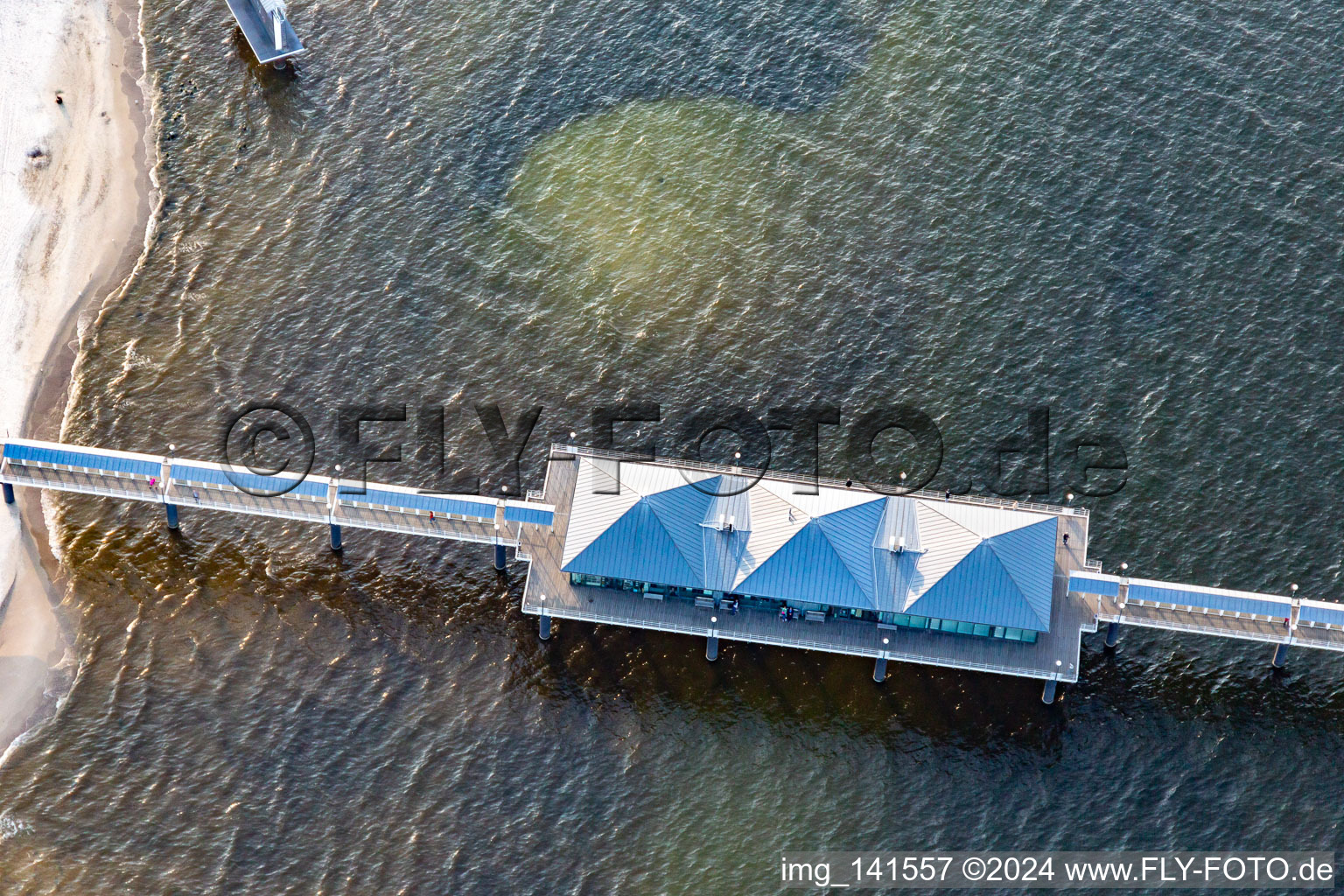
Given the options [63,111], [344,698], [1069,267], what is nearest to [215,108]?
[63,111]

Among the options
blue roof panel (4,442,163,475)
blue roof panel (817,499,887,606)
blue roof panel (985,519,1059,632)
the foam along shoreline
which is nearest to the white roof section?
blue roof panel (817,499,887,606)

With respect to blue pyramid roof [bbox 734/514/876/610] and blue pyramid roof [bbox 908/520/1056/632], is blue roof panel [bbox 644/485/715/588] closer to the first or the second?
blue pyramid roof [bbox 734/514/876/610]

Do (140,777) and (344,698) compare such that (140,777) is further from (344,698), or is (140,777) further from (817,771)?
(817,771)

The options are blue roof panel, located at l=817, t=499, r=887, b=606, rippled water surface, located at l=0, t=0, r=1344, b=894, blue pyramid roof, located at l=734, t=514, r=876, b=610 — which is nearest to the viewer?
rippled water surface, located at l=0, t=0, r=1344, b=894

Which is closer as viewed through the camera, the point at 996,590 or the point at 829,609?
the point at 996,590

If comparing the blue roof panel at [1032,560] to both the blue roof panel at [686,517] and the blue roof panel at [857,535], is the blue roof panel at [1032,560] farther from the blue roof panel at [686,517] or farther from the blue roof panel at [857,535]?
the blue roof panel at [686,517]

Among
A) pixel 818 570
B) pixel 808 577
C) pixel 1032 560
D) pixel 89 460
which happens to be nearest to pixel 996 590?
pixel 1032 560

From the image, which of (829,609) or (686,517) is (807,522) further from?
(686,517)

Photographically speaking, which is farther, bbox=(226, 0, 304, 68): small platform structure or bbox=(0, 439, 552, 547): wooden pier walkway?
bbox=(226, 0, 304, 68): small platform structure
